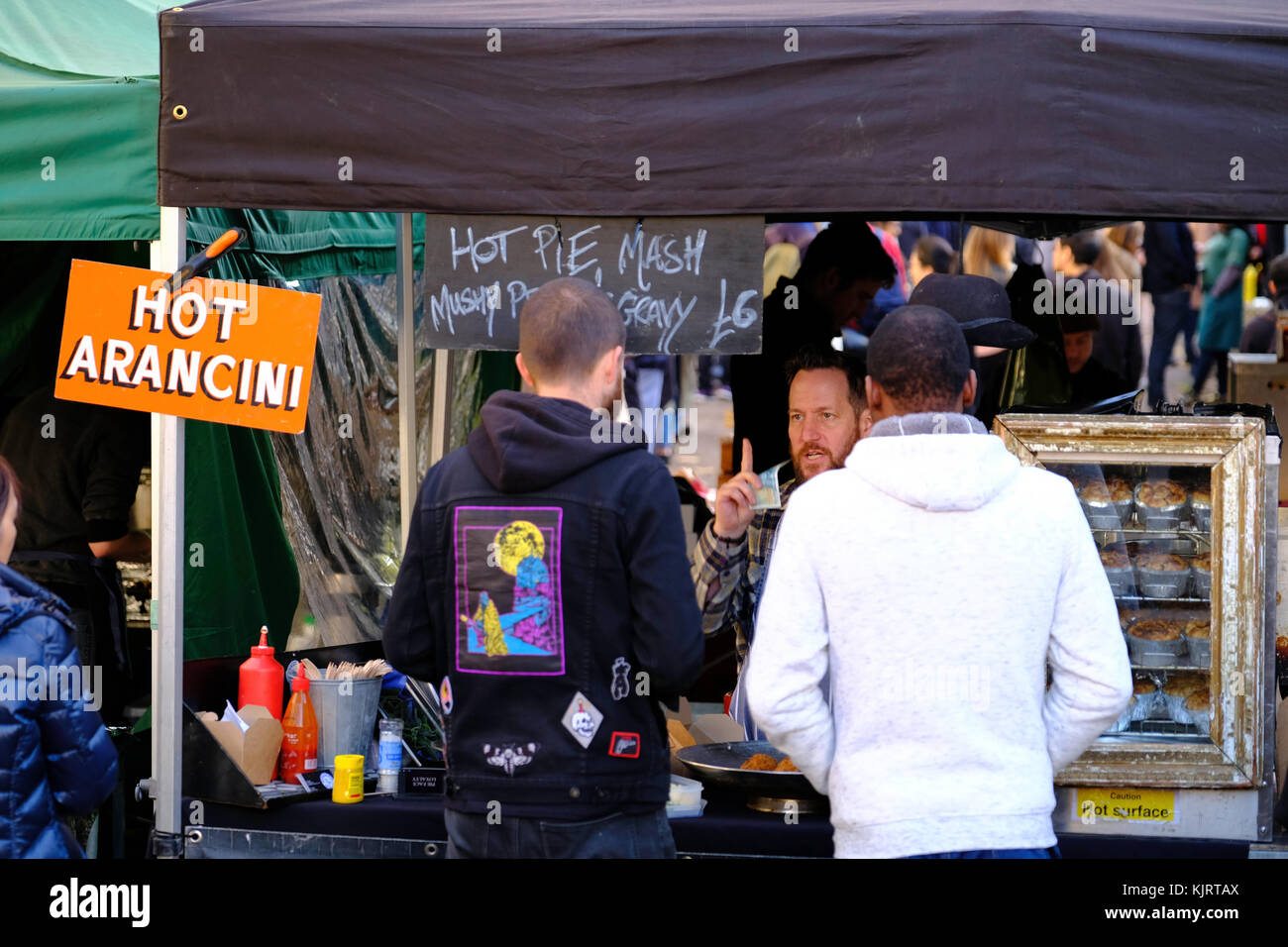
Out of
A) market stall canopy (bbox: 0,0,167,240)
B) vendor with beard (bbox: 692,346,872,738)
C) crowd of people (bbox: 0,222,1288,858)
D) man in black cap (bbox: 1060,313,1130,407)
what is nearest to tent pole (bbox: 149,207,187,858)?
market stall canopy (bbox: 0,0,167,240)

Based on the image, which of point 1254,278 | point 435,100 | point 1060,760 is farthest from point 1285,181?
point 1254,278

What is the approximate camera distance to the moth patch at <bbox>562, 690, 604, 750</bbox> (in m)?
2.72

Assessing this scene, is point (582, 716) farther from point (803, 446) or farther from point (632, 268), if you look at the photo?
point (803, 446)

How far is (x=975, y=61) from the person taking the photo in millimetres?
3350

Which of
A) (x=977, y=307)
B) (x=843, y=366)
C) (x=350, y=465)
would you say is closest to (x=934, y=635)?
(x=977, y=307)

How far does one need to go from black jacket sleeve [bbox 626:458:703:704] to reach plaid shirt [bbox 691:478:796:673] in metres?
0.87

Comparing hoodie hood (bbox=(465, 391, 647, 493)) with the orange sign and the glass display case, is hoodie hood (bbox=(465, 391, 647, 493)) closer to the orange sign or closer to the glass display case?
the orange sign

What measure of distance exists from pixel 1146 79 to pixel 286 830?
9.96 feet

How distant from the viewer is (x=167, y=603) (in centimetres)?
369

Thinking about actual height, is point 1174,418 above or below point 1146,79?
below

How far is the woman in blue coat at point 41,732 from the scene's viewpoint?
289 centimetres

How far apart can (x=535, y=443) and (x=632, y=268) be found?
3.27 feet

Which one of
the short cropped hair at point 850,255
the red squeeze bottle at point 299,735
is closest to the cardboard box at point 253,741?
the red squeeze bottle at point 299,735
